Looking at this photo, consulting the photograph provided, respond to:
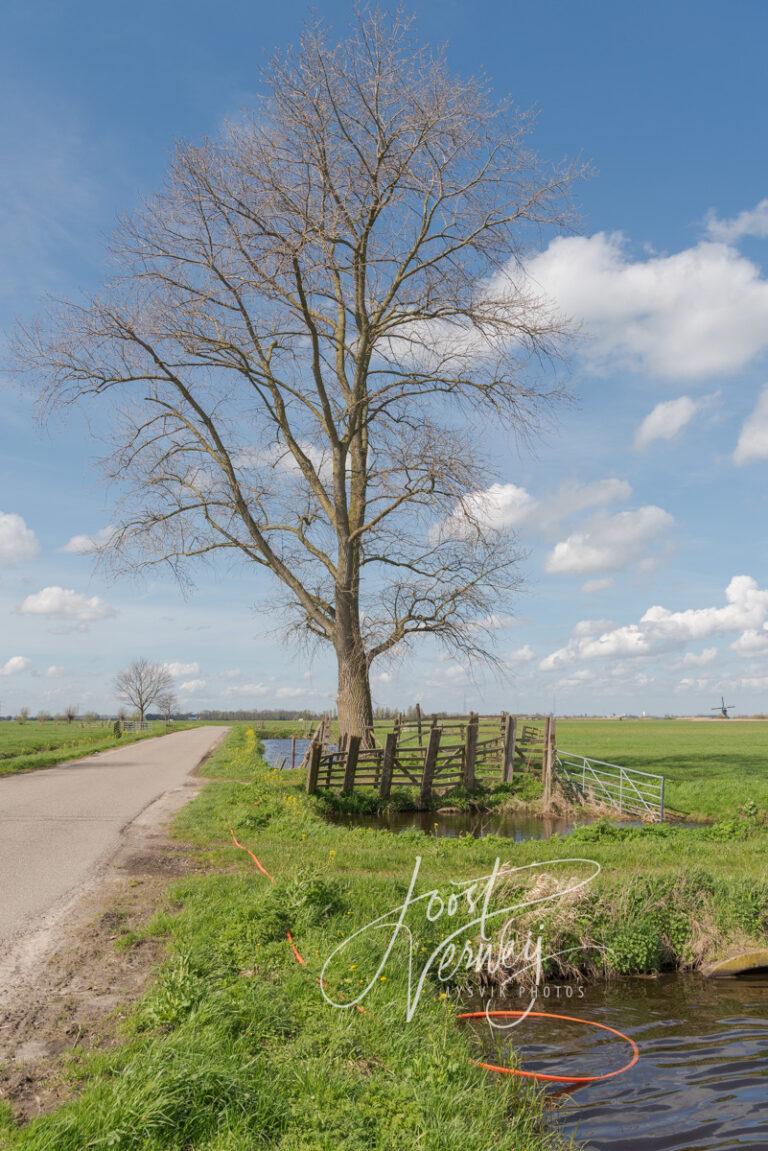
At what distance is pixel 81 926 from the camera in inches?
301

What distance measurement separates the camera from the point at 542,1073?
21.0ft

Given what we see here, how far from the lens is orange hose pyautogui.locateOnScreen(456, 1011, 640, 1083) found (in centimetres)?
607

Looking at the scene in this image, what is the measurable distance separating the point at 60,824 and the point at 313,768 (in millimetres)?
8350

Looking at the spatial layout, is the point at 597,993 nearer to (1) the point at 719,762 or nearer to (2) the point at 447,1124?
(2) the point at 447,1124

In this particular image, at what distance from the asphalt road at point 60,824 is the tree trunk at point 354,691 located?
4781mm

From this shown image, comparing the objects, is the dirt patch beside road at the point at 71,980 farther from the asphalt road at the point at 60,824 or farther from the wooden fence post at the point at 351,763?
the wooden fence post at the point at 351,763

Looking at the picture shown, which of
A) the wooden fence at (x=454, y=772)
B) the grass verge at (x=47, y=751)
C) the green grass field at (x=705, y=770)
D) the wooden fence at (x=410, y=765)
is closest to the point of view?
the green grass field at (x=705, y=770)

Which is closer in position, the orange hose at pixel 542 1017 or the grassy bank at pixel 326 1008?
the grassy bank at pixel 326 1008

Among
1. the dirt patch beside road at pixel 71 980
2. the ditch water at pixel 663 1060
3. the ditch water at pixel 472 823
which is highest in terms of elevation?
the dirt patch beside road at pixel 71 980

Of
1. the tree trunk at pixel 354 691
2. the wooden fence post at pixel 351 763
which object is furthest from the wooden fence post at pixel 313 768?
the tree trunk at pixel 354 691

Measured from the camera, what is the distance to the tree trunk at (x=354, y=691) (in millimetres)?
22688

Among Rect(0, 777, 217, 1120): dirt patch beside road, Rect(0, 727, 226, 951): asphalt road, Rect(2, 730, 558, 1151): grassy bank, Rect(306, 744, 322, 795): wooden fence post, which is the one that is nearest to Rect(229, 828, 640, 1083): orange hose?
Rect(2, 730, 558, 1151): grassy bank

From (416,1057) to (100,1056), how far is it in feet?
6.39

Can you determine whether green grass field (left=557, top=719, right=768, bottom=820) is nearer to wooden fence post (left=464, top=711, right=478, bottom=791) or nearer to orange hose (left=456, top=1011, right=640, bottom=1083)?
wooden fence post (left=464, top=711, right=478, bottom=791)
